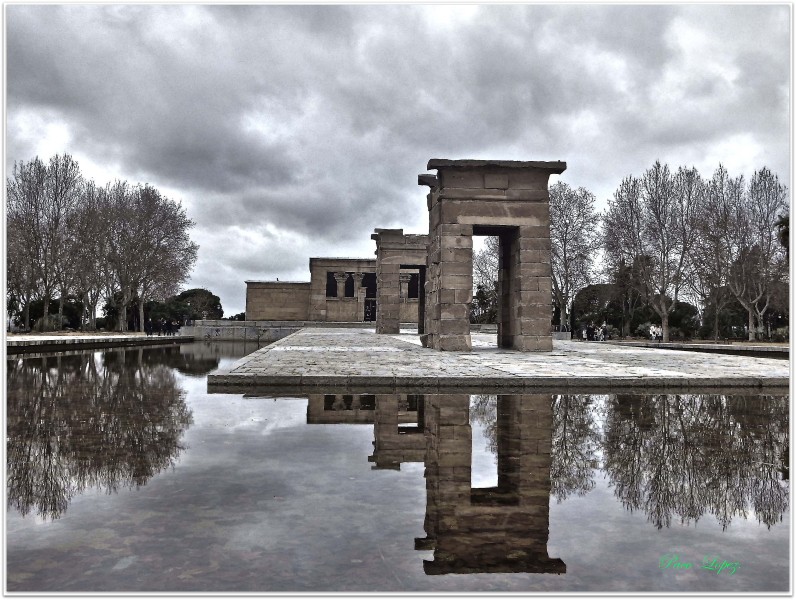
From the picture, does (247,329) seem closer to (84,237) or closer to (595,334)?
(84,237)

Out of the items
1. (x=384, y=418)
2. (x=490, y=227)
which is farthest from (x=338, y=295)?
(x=384, y=418)

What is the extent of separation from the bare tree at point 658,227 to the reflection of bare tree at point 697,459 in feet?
112

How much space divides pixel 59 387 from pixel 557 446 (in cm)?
784

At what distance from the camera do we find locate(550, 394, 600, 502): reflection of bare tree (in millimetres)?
4000

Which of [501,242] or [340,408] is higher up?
[501,242]

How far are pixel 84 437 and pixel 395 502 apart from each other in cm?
324

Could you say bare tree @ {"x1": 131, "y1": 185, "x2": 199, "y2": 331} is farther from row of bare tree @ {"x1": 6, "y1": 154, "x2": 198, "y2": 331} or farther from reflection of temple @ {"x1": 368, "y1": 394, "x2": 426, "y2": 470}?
reflection of temple @ {"x1": 368, "y1": 394, "x2": 426, "y2": 470}

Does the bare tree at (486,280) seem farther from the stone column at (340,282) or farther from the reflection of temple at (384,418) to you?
the reflection of temple at (384,418)

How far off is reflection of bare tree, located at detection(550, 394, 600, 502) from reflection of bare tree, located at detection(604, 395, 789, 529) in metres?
0.15

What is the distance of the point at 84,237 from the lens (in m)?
40.3

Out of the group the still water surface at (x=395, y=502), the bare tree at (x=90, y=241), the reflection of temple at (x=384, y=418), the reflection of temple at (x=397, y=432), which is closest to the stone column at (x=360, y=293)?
the bare tree at (x=90, y=241)

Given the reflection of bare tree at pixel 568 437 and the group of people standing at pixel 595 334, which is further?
the group of people standing at pixel 595 334

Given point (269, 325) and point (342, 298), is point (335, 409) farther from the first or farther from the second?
point (342, 298)

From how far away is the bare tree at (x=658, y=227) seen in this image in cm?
3941
